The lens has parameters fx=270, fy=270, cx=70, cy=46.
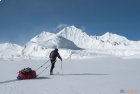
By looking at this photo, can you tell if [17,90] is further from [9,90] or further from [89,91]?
[89,91]

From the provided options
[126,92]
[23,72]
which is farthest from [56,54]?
[126,92]

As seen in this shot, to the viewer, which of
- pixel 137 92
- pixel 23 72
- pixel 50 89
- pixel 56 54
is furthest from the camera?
pixel 56 54

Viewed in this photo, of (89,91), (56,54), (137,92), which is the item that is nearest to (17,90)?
(89,91)

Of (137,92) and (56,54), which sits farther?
(56,54)

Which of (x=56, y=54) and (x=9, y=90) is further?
(x=56, y=54)

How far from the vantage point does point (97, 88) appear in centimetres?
1260

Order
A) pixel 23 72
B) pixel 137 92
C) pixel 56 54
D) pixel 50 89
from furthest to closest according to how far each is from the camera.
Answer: pixel 56 54 < pixel 23 72 < pixel 50 89 < pixel 137 92

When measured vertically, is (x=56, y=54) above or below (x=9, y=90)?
above

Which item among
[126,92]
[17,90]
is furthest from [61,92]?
[126,92]

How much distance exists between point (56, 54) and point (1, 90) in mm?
8545

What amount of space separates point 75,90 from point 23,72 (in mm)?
6007

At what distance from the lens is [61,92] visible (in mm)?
11422

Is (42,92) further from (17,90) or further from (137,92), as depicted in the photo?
(137,92)

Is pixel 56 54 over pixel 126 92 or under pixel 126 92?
over
